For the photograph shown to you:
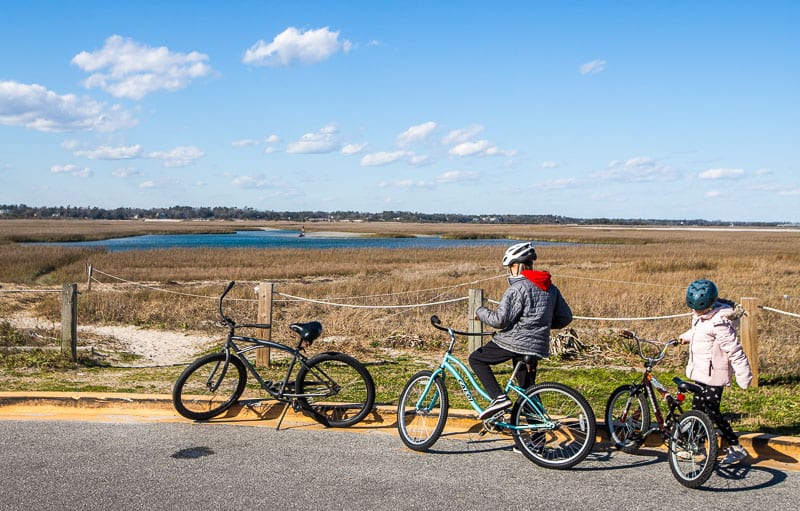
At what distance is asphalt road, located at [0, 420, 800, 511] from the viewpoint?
4.90m

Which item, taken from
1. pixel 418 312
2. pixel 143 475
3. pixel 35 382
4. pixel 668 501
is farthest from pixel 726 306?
pixel 418 312

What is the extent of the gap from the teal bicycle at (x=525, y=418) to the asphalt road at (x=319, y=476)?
145 mm

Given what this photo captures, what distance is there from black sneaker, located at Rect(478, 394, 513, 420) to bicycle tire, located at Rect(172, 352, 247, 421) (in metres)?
2.60

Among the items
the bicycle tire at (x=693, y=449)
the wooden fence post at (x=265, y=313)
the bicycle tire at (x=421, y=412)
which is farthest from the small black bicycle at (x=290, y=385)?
the wooden fence post at (x=265, y=313)

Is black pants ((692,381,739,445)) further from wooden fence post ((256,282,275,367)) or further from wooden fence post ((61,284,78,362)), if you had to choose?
wooden fence post ((61,284,78,362))

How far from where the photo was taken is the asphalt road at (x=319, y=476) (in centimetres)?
490

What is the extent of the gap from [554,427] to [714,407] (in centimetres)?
127

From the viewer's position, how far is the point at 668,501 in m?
4.98

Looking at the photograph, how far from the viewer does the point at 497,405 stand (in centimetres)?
590

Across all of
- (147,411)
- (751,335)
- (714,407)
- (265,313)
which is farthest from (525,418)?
(265,313)

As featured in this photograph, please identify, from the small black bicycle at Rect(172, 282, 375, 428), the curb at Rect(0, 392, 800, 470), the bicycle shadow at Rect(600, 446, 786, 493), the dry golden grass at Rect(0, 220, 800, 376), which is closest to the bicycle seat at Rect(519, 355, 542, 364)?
the bicycle shadow at Rect(600, 446, 786, 493)

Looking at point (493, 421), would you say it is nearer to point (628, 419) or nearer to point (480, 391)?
point (480, 391)

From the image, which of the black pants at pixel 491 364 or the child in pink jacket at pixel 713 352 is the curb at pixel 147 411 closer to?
the black pants at pixel 491 364

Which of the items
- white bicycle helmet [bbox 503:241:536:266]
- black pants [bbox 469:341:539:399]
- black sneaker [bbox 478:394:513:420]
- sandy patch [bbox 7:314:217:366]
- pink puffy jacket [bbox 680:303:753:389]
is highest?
white bicycle helmet [bbox 503:241:536:266]
